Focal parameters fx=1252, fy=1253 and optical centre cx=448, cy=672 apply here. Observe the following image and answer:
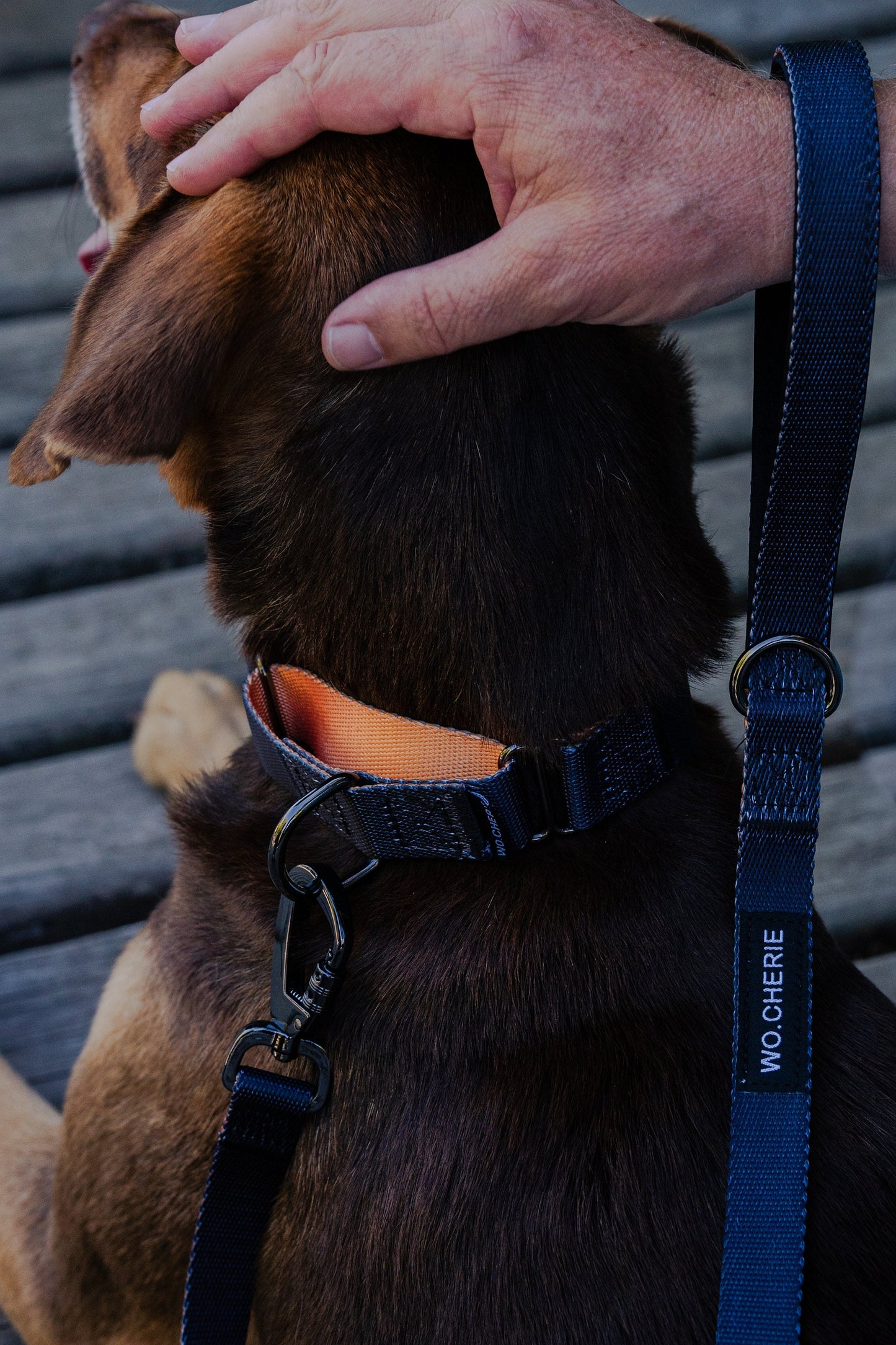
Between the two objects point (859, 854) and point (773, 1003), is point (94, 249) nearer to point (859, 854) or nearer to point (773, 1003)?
point (773, 1003)

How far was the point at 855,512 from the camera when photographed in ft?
9.04

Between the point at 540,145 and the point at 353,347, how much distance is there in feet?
0.83

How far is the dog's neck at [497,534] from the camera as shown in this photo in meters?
1.20

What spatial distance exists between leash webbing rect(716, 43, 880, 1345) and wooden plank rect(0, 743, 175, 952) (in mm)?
1264

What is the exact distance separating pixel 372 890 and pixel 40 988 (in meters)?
1.00

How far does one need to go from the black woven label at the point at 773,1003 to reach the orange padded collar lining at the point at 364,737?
298 millimetres

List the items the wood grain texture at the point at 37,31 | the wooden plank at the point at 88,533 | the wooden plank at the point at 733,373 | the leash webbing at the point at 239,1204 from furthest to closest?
the wood grain texture at the point at 37,31, the wooden plank at the point at 733,373, the wooden plank at the point at 88,533, the leash webbing at the point at 239,1204

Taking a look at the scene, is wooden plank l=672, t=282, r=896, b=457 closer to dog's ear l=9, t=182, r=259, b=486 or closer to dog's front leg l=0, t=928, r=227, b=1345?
dog's ear l=9, t=182, r=259, b=486

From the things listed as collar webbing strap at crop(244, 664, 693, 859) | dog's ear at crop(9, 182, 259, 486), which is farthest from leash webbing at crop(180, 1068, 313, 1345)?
dog's ear at crop(9, 182, 259, 486)

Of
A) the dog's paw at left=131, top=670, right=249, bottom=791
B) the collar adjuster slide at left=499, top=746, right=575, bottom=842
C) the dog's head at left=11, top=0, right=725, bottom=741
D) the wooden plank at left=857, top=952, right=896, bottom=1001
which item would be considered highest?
the dog's head at left=11, top=0, right=725, bottom=741

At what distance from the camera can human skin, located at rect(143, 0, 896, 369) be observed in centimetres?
115

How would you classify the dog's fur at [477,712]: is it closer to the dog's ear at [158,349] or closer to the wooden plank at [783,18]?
the dog's ear at [158,349]

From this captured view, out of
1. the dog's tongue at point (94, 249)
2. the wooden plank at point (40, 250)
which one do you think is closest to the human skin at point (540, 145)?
the dog's tongue at point (94, 249)

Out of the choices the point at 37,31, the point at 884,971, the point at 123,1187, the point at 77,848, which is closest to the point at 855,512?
the point at 884,971
